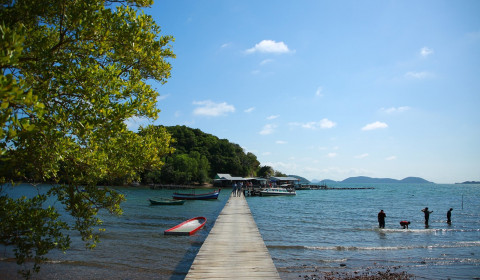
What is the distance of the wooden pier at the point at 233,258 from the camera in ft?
26.0

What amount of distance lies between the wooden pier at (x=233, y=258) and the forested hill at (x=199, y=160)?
274 feet

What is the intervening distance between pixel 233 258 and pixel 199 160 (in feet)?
328

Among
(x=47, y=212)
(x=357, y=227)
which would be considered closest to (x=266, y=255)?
(x=47, y=212)

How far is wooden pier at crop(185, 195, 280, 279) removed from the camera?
793 centimetres

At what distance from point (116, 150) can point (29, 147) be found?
5.70ft

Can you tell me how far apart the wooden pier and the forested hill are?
83.6 meters

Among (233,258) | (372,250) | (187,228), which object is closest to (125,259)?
(187,228)

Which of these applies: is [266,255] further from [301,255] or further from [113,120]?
[113,120]

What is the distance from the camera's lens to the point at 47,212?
6027 mm

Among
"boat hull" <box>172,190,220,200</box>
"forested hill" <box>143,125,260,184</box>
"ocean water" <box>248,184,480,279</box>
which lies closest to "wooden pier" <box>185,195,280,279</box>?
"ocean water" <box>248,184,480,279</box>

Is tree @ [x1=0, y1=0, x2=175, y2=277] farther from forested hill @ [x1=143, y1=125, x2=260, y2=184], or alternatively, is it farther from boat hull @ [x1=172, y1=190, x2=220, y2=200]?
forested hill @ [x1=143, y1=125, x2=260, y2=184]

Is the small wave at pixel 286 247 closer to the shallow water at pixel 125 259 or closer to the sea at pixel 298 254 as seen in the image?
the sea at pixel 298 254

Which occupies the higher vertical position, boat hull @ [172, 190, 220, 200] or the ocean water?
the ocean water

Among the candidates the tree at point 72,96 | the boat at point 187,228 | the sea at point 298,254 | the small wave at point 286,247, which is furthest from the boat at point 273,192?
the tree at point 72,96
